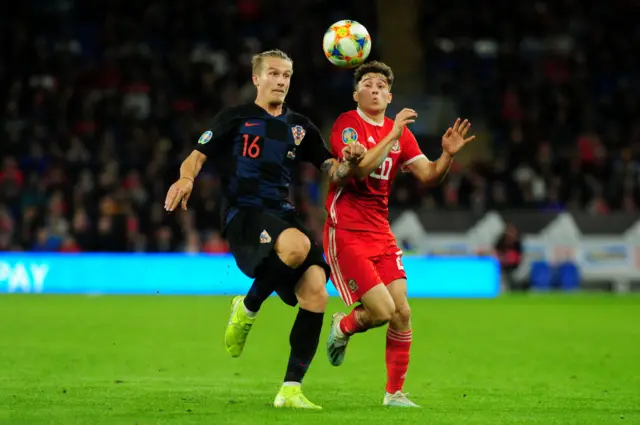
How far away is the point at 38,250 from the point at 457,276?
7246mm

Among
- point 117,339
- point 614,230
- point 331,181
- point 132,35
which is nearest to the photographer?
point 331,181

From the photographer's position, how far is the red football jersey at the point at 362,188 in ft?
25.4

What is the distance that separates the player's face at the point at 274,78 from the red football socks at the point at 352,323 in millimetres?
1418

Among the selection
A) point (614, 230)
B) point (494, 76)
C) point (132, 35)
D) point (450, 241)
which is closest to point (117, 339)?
point (450, 241)

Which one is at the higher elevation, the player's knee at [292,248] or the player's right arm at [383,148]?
the player's right arm at [383,148]

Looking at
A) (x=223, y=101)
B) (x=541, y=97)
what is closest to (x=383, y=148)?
(x=223, y=101)

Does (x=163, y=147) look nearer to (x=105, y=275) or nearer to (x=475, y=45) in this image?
(x=105, y=275)

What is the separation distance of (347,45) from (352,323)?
6.01 feet

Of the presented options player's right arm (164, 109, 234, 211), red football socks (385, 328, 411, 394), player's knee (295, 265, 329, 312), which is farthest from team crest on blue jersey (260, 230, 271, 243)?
red football socks (385, 328, 411, 394)

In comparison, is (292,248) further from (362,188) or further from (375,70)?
(375,70)

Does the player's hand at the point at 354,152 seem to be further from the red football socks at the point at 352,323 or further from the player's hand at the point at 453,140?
the red football socks at the point at 352,323

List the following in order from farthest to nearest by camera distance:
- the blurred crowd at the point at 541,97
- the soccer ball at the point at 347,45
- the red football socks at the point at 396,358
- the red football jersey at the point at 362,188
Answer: the blurred crowd at the point at 541,97, the soccer ball at the point at 347,45, the red football jersey at the point at 362,188, the red football socks at the point at 396,358

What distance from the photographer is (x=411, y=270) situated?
19.9 m

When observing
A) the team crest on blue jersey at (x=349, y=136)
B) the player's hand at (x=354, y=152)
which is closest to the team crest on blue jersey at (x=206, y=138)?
the player's hand at (x=354, y=152)
